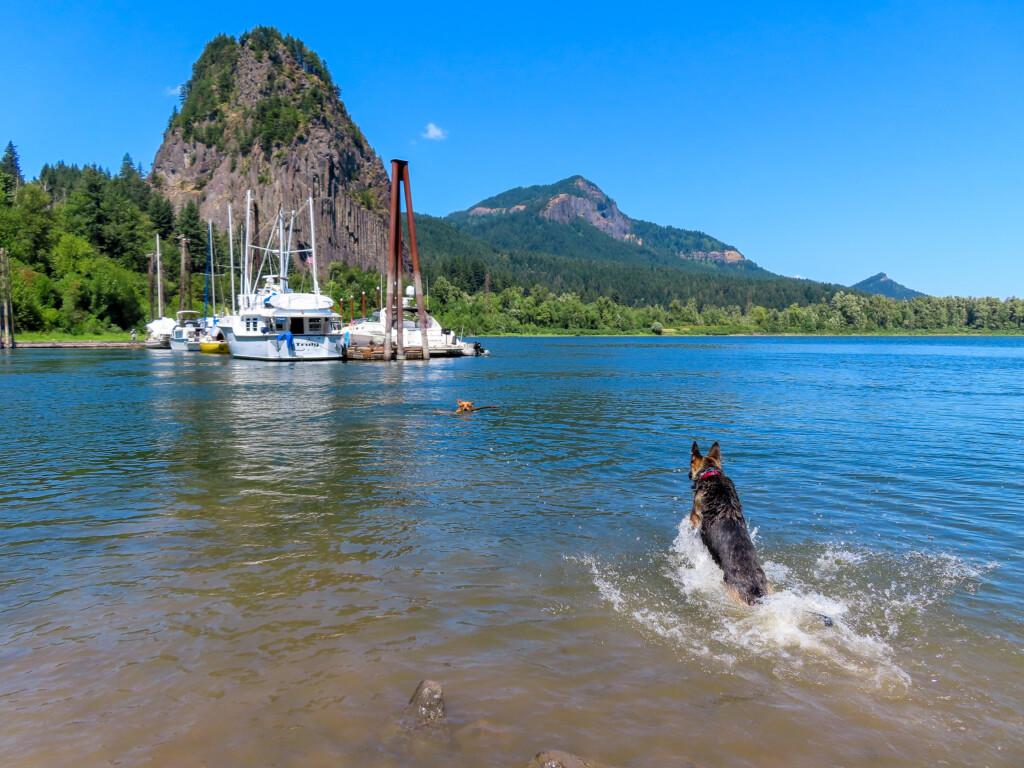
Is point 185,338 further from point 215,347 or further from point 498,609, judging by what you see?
point 498,609

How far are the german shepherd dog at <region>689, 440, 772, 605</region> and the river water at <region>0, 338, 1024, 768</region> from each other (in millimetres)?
276

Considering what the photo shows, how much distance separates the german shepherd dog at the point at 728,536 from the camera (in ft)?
23.2

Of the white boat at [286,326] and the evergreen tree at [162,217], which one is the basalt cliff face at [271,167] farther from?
the white boat at [286,326]

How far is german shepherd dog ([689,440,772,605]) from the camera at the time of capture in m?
7.07

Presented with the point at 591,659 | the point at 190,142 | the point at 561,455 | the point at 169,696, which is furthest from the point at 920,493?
the point at 190,142

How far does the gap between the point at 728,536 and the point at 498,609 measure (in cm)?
286

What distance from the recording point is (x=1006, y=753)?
4574 millimetres

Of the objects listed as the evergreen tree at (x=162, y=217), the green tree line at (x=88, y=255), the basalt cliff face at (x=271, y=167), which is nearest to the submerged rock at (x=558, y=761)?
the green tree line at (x=88, y=255)

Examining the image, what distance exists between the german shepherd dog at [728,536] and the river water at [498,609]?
0.28 meters

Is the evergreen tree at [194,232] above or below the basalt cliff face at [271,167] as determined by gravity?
below

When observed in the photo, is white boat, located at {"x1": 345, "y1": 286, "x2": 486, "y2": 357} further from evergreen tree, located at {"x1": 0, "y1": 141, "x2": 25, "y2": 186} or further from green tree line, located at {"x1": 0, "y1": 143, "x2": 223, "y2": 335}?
evergreen tree, located at {"x1": 0, "y1": 141, "x2": 25, "y2": 186}

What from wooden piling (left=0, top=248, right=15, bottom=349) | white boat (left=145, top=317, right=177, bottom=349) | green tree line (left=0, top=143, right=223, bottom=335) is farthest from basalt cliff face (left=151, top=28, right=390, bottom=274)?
wooden piling (left=0, top=248, right=15, bottom=349)

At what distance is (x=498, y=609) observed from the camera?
7.00 meters

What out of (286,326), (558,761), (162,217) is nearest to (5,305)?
(286,326)
